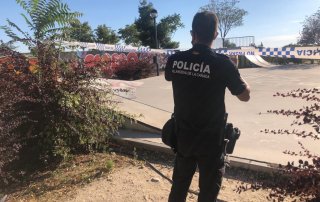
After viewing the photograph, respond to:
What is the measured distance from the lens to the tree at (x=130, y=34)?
36.3 meters

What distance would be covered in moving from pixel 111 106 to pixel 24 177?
159 centimetres

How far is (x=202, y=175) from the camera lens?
9.66 feet

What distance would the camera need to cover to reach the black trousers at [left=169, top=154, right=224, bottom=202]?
9.50ft

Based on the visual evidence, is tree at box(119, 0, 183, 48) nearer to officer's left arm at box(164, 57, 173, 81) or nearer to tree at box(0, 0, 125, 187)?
tree at box(0, 0, 125, 187)

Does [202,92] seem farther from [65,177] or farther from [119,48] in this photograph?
[119,48]

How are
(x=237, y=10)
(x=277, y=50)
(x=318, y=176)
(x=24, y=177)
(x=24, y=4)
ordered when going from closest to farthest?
1. (x=318, y=176)
2. (x=24, y=177)
3. (x=24, y=4)
4. (x=277, y=50)
5. (x=237, y=10)

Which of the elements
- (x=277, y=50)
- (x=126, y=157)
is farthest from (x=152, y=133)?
(x=277, y=50)

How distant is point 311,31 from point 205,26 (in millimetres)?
30949

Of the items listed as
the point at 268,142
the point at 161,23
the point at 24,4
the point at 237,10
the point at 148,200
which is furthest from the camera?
the point at 237,10

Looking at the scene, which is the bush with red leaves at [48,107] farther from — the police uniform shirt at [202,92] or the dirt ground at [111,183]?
the police uniform shirt at [202,92]

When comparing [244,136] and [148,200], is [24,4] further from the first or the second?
[244,136]

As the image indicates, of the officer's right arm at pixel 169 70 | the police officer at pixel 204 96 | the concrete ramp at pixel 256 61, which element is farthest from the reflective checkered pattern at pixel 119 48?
the police officer at pixel 204 96

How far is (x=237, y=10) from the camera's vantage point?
172 ft

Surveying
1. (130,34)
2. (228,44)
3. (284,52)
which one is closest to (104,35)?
(130,34)
